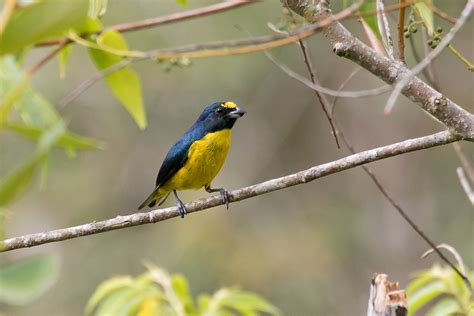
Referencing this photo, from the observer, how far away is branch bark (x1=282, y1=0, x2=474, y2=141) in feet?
7.77

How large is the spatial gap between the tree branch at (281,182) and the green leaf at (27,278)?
61.0 inches

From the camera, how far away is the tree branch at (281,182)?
2.54 meters

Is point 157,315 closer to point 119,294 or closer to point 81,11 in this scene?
point 119,294

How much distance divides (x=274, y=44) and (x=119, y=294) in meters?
1.23

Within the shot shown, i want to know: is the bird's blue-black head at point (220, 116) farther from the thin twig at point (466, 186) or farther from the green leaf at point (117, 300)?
the green leaf at point (117, 300)

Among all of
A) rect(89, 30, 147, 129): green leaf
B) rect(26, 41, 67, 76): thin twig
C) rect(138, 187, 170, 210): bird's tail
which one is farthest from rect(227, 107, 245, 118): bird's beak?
rect(26, 41, 67, 76): thin twig

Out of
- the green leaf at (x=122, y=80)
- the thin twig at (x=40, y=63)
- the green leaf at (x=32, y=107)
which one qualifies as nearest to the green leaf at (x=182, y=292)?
the green leaf at (x=122, y=80)

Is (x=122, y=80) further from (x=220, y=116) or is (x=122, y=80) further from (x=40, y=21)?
(x=220, y=116)

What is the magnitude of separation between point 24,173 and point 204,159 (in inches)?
167

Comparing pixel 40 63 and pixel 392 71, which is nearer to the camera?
pixel 40 63

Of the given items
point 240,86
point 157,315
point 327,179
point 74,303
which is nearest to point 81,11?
point 157,315

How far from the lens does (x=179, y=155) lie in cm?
511

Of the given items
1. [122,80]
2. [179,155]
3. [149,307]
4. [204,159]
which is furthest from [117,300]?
[179,155]

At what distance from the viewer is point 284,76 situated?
32.9ft
